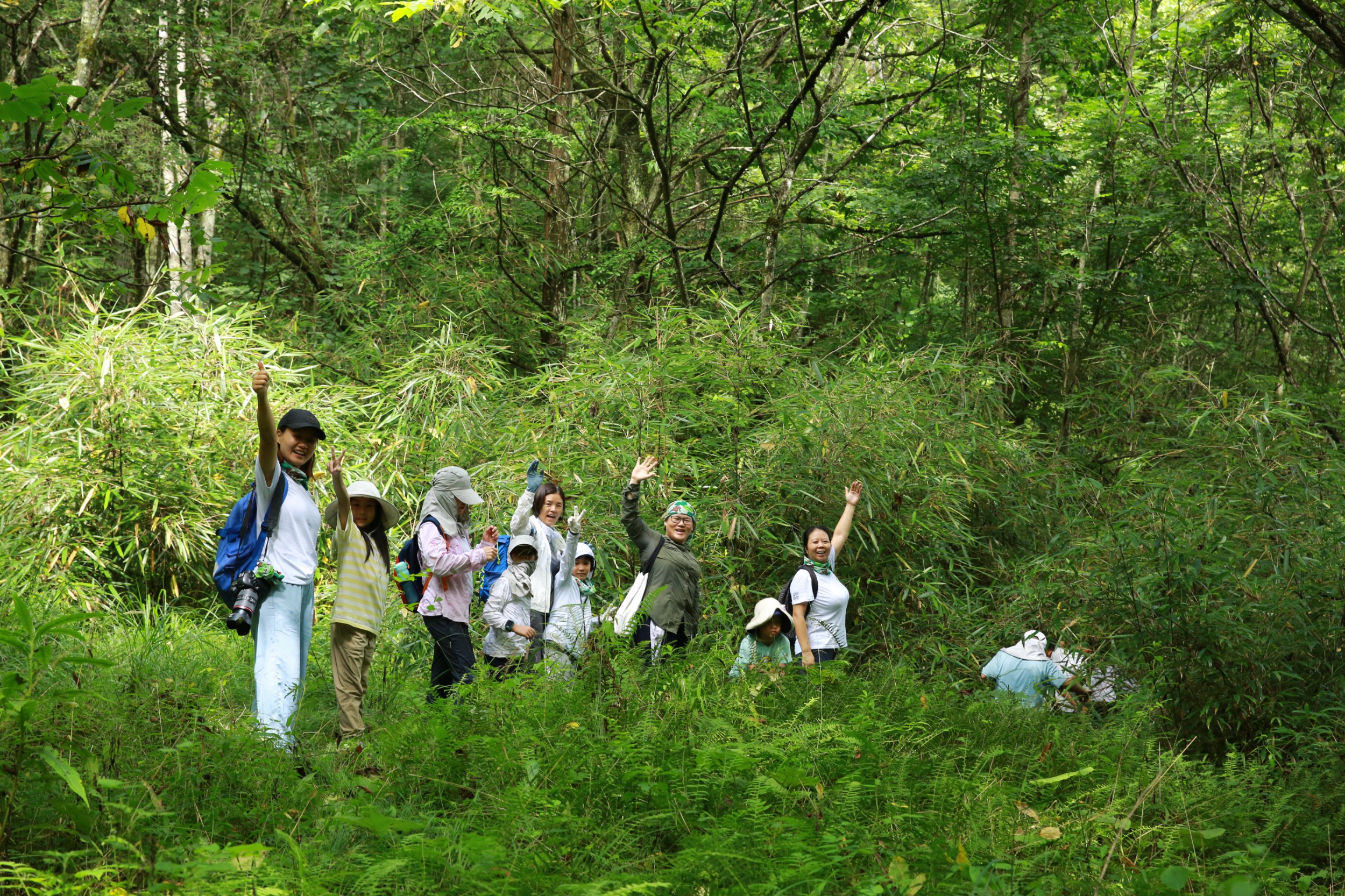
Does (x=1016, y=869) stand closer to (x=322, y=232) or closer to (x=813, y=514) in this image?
(x=813, y=514)

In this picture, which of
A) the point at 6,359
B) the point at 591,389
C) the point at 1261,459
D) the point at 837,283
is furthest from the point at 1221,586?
the point at 6,359

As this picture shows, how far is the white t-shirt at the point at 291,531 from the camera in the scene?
530cm

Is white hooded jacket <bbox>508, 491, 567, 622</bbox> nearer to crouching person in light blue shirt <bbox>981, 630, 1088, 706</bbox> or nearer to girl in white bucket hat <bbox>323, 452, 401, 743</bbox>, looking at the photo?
girl in white bucket hat <bbox>323, 452, 401, 743</bbox>

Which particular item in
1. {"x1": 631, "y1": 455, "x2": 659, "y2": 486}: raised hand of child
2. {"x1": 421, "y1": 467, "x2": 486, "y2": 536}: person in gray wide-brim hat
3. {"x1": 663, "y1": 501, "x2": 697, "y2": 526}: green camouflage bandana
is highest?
{"x1": 631, "y1": 455, "x2": 659, "y2": 486}: raised hand of child

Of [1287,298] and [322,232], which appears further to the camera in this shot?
[322,232]

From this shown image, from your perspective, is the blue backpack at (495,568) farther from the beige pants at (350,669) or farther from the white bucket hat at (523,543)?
the beige pants at (350,669)

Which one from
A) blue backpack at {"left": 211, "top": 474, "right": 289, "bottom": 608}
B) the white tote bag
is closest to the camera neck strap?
blue backpack at {"left": 211, "top": 474, "right": 289, "bottom": 608}

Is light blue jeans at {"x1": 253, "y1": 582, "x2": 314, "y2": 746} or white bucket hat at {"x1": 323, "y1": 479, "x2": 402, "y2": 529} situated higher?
white bucket hat at {"x1": 323, "y1": 479, "x2": 402, "y2": 529}

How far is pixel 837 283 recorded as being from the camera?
1388 cm

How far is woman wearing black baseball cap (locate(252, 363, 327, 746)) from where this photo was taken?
525cm

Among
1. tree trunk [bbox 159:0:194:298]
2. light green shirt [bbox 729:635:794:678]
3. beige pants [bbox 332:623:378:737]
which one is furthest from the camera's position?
tree trunk [bbox 159:0:194:298]

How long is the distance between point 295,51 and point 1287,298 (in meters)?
13.7

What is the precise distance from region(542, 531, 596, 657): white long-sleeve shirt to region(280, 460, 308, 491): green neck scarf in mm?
1687

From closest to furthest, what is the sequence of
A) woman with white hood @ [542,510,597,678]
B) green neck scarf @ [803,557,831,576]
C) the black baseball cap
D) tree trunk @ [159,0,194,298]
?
the black baseball cap, woman with white hood @ [542,510,597,678], green neck scarf @ [803,557,831,576], tree trunk @ [159,0,194,298]
